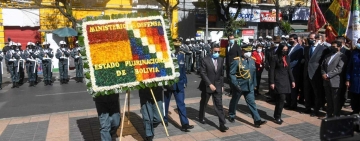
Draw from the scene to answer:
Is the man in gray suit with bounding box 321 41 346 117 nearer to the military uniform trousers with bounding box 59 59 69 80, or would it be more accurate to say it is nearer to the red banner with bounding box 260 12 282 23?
the military uniform trousers with bounding box 59 59 69 80

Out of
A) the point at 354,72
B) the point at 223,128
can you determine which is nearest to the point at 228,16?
→ the point at 354,72

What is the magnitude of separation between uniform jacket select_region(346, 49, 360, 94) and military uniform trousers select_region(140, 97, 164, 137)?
412 cm

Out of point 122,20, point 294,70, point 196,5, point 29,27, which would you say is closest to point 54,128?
point 122,20

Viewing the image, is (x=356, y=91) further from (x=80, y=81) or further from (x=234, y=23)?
(x=234, y=23)

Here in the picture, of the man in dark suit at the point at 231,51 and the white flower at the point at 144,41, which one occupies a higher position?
the white flower at the point at 144,41

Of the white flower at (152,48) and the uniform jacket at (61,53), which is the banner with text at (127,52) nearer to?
the white flower at (152,48)

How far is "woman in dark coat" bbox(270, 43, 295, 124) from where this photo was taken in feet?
23.4

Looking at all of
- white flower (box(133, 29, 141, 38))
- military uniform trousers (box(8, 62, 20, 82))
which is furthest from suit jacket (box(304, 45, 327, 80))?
military uniform trousers (box(8, 62, 20, 82))

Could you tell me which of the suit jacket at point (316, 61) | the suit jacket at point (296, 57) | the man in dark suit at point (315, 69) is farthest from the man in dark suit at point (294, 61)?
the suit jacket at point (316, 61)

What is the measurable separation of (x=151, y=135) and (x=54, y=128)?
250 centimetres

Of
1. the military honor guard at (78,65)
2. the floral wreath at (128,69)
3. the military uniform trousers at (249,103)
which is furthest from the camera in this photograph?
the military honor guard at (78,65)

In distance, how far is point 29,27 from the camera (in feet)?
68.8

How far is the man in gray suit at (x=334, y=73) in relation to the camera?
7.12 metres

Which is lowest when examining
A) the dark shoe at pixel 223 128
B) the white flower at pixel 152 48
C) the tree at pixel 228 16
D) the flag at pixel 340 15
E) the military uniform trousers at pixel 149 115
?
the dark shoe at pixel 223 128
